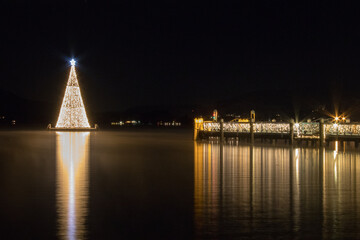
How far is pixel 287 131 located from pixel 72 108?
32855 millimetres

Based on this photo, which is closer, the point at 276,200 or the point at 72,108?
the point at 276,200

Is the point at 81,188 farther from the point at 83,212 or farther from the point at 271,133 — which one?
the point at 271,133

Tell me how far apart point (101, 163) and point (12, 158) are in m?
4.25

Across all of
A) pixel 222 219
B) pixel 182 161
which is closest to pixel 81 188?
pixel 222 219

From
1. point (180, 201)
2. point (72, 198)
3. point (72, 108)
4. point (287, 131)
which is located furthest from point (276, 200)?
point (72, 108)

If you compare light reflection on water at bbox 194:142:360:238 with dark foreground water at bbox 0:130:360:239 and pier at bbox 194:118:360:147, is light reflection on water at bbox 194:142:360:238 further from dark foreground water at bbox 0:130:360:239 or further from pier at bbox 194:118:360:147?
pier at bbox 194:118:360:147

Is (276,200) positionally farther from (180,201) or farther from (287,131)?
(287,131)

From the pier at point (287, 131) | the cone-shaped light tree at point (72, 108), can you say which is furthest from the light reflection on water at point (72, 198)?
the cone-shaped light tree at point (72, 108)

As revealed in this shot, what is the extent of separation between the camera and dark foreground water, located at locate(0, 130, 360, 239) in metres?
7.77

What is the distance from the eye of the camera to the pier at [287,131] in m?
27.5

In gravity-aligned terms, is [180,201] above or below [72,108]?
below

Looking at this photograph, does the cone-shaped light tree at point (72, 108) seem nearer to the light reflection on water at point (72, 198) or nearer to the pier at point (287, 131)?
the pier at point (287, 131)

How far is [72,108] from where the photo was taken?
57.8 metres

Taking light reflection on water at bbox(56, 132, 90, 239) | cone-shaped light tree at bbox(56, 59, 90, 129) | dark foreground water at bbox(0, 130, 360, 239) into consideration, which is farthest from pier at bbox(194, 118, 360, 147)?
cone-shaped light tree at bbox(56, 59, 90, 129)
